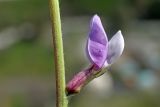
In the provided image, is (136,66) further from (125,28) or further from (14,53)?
(125,28)

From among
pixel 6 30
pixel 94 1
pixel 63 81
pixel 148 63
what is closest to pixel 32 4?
pixel 94 1

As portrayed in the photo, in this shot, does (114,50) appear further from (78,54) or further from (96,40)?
(78,54)

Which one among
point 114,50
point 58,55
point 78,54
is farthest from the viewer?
point 78,54

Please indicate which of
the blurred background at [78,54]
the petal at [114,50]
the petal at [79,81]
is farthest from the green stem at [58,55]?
the blurred background at [78,54]

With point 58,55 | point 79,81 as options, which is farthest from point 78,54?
point 58,55

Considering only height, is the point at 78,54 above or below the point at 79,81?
below

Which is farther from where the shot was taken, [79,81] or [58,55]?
[79,81]

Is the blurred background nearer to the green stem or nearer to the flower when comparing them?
the flower
